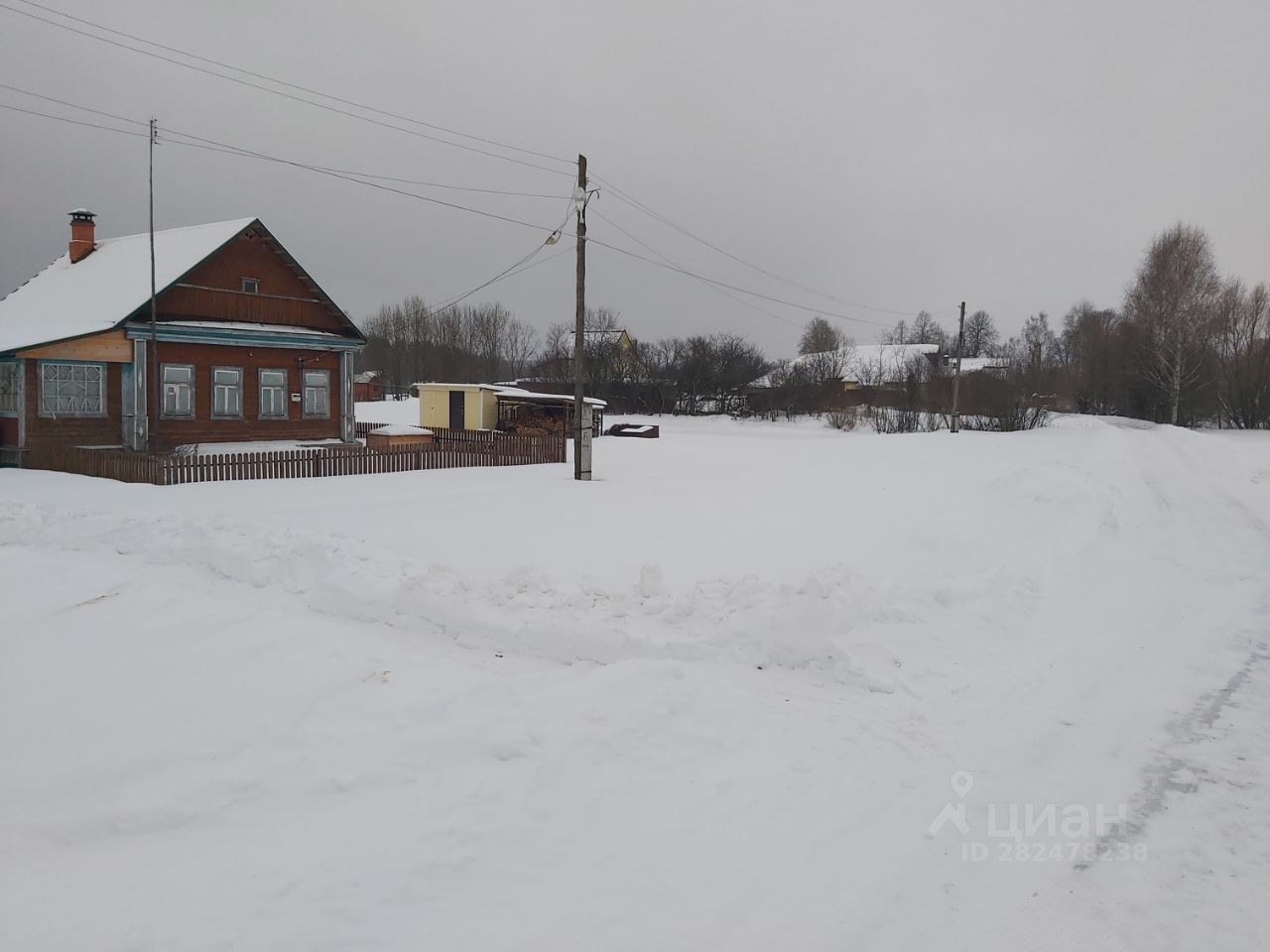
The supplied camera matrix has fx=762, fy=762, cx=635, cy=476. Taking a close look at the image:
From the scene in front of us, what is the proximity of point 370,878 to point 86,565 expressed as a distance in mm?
8420

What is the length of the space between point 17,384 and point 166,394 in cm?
348

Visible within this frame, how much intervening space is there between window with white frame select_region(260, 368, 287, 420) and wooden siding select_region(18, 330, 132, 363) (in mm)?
4044

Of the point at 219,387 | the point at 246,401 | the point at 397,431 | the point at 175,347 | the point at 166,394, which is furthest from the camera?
the point at 397,431

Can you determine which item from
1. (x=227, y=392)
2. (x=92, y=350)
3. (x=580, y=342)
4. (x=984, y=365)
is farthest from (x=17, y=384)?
(x=984, y=365)

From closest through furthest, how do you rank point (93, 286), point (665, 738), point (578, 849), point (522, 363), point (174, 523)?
1. point (578, 849)
2. point (665, 738)
3. point (174, 523)
4. point (93, 286)
5. point (522, 363)

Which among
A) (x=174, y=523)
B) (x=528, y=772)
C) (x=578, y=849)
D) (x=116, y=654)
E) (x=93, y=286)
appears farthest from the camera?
(x=93, y=286)

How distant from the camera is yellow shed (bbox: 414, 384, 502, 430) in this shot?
1452 inches

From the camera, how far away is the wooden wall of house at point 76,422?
68.5 feet

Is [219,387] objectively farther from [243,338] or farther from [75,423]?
[75,423]

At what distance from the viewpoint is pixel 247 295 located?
24.7 metres

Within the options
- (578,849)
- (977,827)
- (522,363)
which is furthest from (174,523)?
(522,363)

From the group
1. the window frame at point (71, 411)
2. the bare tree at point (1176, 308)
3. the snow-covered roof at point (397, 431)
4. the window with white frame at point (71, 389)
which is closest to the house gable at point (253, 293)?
the window frame at point (71, 411)

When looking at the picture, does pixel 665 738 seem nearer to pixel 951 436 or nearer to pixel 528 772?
pixel 528 772

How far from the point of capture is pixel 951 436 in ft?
111
